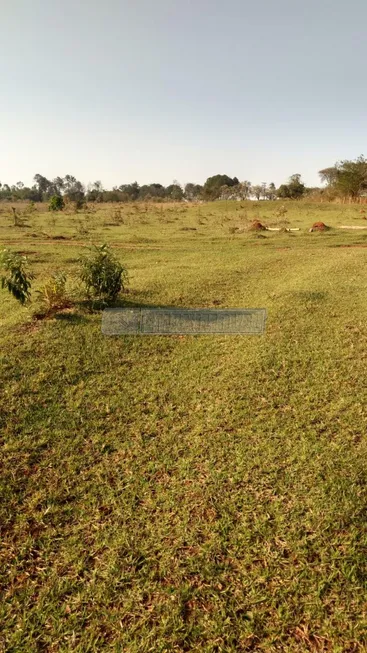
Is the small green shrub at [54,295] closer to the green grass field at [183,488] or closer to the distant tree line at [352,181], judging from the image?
the green grass field at [183,488]

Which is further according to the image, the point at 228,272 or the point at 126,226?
the point at 126,226

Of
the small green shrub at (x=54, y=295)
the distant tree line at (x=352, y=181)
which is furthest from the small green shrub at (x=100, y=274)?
the distant tree line at (x=352, y=181)

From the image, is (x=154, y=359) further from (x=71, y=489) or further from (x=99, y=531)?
(x=99, y=531)

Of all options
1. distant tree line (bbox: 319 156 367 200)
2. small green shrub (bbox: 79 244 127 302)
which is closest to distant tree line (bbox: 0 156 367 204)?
distant tree line (bbox: 319 156 367 200)

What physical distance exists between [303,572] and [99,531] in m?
1.17

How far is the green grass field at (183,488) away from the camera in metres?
1.79

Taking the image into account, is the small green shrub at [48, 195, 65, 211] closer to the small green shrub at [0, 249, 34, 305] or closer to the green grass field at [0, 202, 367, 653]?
the small green shrub at [0, 249, 34, 305]

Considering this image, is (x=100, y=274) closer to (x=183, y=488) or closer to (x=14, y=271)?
(x=14, y=271)

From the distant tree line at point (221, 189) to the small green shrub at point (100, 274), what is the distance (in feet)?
89.7

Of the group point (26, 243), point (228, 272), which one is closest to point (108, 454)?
point (228, 272)

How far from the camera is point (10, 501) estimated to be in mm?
2465

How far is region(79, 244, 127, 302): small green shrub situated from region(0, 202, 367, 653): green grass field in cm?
36

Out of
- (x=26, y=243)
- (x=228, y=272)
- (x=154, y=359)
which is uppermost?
→ (x=26, y=243)

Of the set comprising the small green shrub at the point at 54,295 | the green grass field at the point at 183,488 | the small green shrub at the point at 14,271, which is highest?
the small green shrub at the point at 14,271
